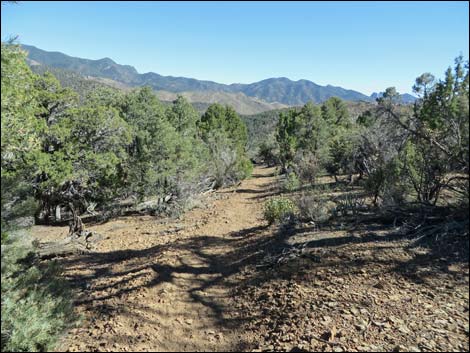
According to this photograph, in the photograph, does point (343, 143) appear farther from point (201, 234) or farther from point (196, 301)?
point (196, 301)

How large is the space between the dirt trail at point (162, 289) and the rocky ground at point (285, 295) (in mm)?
27

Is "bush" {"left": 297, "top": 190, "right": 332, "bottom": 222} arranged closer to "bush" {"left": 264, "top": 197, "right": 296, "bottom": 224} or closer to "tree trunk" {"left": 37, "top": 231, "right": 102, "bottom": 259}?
"bush" {"left": 264, "top": 197, "right": 296, "bottom": 224}

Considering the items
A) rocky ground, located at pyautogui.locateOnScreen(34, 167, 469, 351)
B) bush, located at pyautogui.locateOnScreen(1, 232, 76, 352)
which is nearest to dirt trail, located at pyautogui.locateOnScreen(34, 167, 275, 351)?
rocky ground, located at pyautogui.locateOnScreen(34, 167, 469, 351)

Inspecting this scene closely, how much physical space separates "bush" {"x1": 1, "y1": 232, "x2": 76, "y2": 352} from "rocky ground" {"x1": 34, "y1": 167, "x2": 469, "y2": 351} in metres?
0.48

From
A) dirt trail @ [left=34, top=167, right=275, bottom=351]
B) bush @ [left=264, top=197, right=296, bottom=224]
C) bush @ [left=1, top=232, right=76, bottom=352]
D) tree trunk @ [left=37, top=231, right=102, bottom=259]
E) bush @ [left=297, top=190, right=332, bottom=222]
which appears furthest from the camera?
bush @ [left=264, top=197, right=296, bottom=224]

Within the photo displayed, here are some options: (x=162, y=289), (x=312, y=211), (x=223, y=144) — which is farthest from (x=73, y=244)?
(x=223, y=144)

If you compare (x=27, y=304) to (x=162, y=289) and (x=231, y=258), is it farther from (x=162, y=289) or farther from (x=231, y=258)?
(x=231, y=258)

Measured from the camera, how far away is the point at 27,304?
4.21m

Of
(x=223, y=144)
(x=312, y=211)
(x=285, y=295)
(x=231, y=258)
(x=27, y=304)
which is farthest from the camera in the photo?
(x=223, y=144)

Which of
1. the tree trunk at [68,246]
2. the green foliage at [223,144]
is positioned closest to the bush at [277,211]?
the tree trunk at [68,246]

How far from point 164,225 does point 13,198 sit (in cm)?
936

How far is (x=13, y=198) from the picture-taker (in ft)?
15.4

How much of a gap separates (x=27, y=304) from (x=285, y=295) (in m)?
4.20

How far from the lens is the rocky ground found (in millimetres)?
4422
